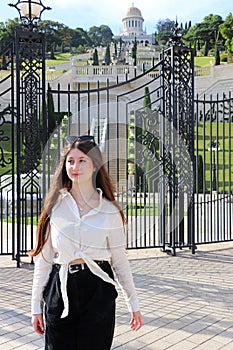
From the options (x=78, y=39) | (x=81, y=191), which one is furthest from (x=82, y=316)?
(x=78, y=39)

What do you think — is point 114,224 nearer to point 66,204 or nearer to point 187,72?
point 66,204

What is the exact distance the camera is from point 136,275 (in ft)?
17.8

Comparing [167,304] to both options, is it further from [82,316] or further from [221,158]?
[221,158]

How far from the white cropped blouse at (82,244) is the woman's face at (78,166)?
11cm

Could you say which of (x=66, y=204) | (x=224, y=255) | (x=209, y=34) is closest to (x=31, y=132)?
(x=224, y=255)

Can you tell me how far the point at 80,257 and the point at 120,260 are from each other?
0.25 metres

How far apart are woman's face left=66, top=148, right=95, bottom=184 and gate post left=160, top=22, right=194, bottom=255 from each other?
14.2ft

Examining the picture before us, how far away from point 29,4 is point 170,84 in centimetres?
231

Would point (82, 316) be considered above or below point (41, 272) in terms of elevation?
below

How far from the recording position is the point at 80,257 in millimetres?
2123

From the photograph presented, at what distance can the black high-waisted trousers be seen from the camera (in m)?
2.09

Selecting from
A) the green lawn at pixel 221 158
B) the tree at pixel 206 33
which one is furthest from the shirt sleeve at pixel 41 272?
the tree at pixel 206 33

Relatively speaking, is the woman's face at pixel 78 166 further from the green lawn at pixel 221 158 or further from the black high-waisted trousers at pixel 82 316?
the green lawn at pixel 221 158

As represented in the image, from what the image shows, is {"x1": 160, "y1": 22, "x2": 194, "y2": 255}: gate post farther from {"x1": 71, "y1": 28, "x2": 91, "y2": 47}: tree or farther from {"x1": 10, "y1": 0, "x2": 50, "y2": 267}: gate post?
{"x1": 71, "y1": 28, "x2": 91, "y2": 47}: tree
